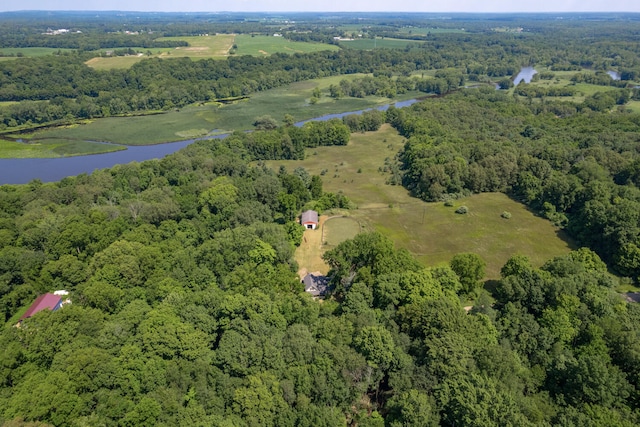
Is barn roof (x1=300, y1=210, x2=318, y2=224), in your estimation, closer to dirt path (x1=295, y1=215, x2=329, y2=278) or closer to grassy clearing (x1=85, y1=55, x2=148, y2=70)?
dirt path (x1=295, y1=215, x2=329, y2=278)

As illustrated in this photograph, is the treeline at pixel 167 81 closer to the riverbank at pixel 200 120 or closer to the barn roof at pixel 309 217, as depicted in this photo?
the riverbank at pixel 200 120

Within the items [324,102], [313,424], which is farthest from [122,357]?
[324,102]

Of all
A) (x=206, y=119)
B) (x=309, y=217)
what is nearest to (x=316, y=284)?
(x=309, y=217)

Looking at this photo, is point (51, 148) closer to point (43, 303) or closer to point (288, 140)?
point (288, 140)

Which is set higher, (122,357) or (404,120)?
(122,357)

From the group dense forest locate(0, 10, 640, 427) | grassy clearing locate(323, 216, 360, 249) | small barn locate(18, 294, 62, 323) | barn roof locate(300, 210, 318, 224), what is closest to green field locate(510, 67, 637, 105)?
dense forest locate(0, 10, 640, 427)

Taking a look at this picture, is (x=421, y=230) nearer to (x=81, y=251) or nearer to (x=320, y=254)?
(x=320, y=254)
